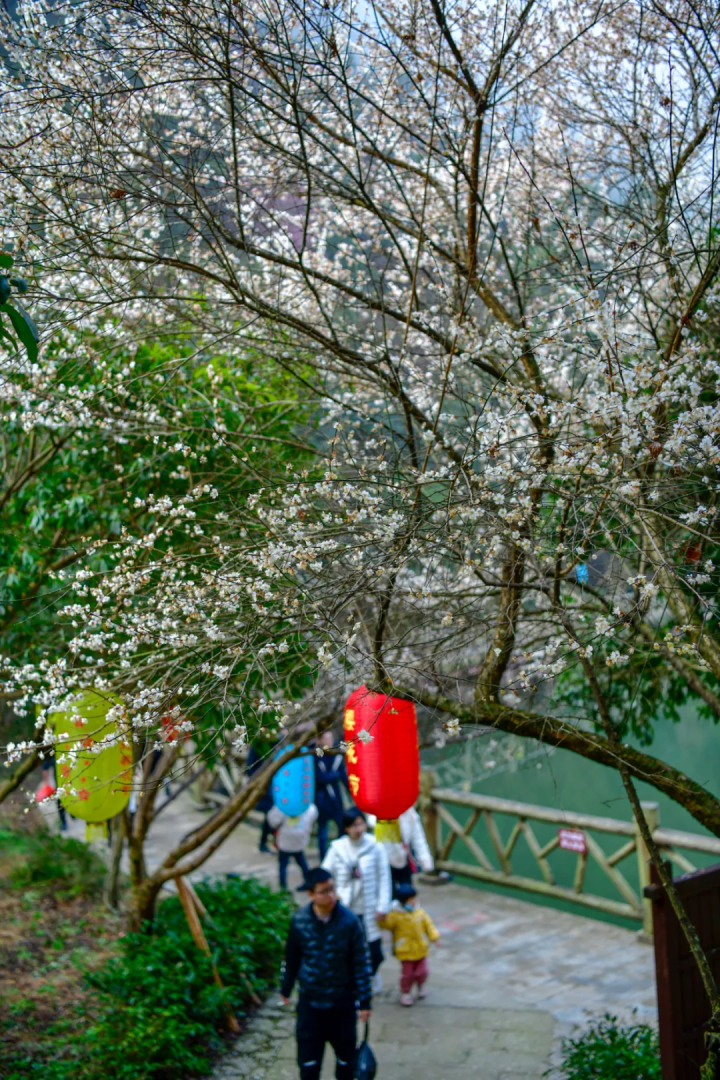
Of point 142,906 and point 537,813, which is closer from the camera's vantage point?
A: point 142,906

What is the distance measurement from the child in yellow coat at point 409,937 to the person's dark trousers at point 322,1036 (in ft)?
5.82

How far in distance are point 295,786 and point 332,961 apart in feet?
6.85

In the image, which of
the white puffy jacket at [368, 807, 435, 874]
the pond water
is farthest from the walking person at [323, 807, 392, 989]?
the pond water

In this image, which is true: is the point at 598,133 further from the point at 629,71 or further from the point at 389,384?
the point at 389,384

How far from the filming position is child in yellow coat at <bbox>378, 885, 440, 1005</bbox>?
682 centimetres

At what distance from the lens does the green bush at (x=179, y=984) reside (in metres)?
5.59

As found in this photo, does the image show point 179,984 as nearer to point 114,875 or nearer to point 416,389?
point 114,875

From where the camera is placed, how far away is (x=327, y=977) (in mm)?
4891

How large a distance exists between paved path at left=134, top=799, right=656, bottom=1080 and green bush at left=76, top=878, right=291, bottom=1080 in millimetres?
273

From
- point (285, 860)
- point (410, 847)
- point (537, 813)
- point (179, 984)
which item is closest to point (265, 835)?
point (285, 860)

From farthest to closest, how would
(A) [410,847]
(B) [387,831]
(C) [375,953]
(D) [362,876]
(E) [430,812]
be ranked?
1. (E) [430,812]
2. (A) [410,847]
3. (C) [375,953]
4. (D) [362,876]
5. (B) [387,831]

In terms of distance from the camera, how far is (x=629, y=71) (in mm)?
5594

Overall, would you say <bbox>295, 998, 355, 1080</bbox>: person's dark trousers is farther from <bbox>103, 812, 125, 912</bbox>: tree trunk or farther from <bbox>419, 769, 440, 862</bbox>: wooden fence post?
<bbox>419, 769, 440, 862</bbox>: wooden fence post

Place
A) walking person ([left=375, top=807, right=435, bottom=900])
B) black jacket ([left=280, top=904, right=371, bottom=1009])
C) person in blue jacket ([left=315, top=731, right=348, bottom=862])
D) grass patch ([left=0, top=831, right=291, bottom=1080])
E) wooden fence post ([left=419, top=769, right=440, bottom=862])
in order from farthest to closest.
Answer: wooden fence post ([left=419, top=769, right=440, bottom=862])
person in blue jacket ([left=315, top=731, right=348, bottom=862])
walking person ([left=375, top=807, right=435, bottom=900])
grass patch ([left=0, top=831, right=291, bottom=1080])
black jacket ([left=280, top=904, right=371, bottom=1009])
